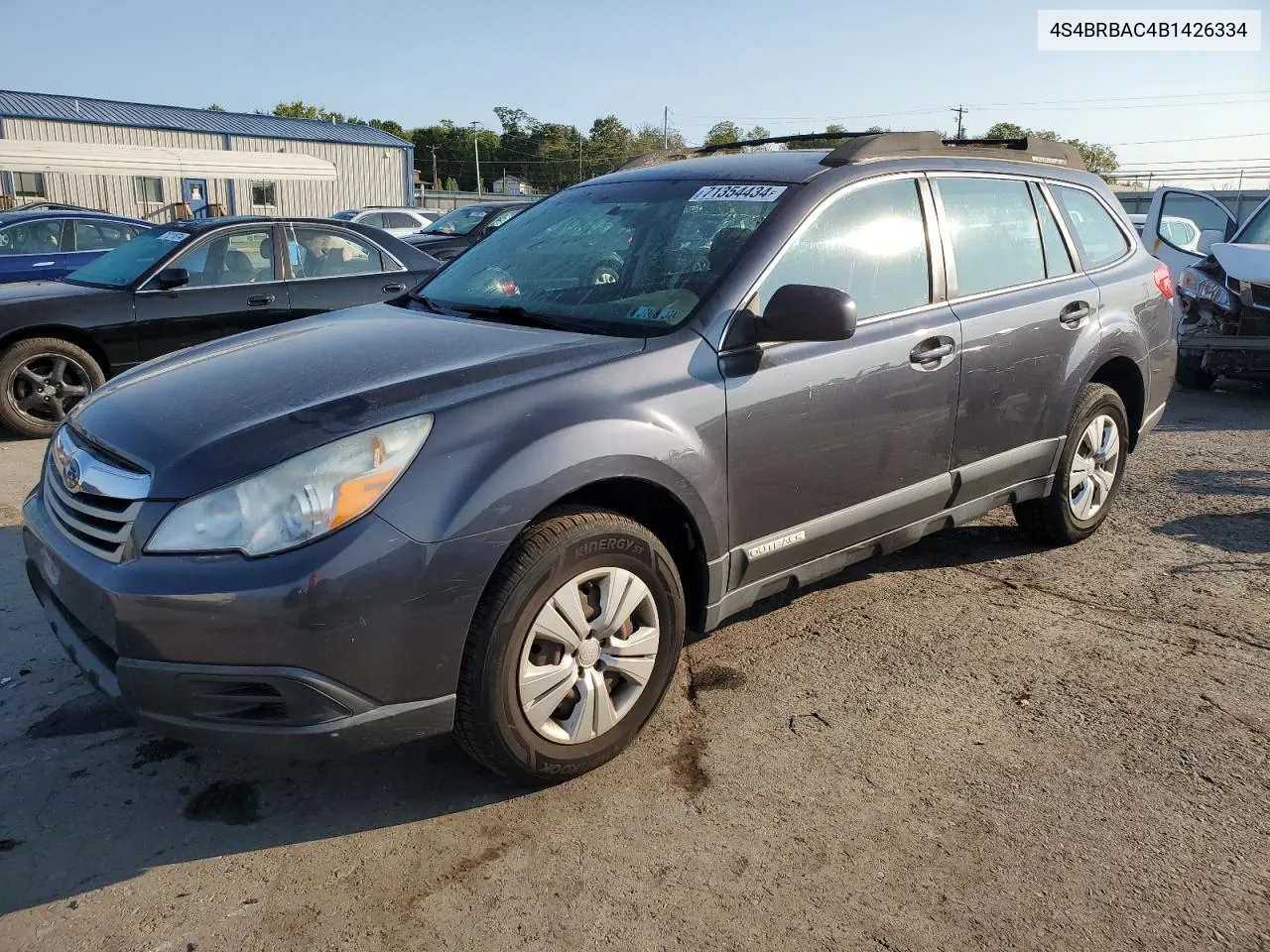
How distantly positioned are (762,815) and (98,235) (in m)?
11.4

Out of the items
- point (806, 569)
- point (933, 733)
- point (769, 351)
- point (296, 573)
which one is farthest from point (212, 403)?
point (933, 733)

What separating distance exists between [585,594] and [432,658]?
1.62ft

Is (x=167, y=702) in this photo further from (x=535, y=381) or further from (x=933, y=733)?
(x=933, y=733)

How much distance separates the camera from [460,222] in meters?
15.6

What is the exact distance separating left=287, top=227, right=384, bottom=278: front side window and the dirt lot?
4317 millimetres

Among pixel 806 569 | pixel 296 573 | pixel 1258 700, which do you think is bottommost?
pixel 1258 700

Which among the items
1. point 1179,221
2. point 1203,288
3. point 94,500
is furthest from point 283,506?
point 1179,221

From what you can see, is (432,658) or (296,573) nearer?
(296,573)

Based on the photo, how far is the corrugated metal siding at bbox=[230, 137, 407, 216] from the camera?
143 ft

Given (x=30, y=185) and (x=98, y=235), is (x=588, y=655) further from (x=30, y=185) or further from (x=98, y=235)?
(x=30, y=185)

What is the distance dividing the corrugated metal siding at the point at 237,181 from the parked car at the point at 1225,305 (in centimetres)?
3134

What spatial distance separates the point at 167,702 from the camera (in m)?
2.37

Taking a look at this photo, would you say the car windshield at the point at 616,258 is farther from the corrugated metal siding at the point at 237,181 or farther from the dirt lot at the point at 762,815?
the corrugated metal siding at the point at 237,181

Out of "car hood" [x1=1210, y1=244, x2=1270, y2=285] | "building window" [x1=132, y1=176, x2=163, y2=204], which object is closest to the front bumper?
"car hood" [x1=1210, y1=244, x2=1270, y2=285]
